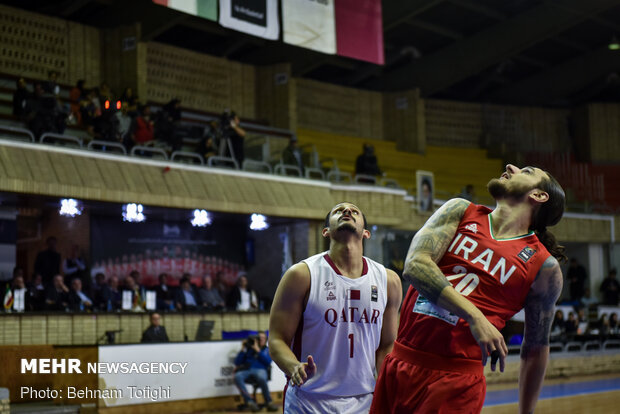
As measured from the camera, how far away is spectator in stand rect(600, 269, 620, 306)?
78.4 ft

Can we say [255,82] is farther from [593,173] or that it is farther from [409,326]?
[409,326]

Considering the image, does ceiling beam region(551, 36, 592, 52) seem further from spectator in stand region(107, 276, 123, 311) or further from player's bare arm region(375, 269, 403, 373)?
player's bare arm region(375, 269, 403, 373)

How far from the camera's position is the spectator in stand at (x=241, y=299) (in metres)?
16.6

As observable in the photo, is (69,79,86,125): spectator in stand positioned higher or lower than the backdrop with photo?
higher

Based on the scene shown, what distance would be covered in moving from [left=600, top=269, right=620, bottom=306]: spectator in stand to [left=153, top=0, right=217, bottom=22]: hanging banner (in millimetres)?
14948

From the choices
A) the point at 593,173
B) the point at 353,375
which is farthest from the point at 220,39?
the point at 353,375

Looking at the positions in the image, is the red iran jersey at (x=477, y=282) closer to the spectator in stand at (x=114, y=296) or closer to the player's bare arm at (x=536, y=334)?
the player's bare arm at (x=536, y=334)

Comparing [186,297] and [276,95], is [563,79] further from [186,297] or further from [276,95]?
[186,297]

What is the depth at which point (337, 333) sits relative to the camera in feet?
15.4

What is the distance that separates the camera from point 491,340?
3.04 m

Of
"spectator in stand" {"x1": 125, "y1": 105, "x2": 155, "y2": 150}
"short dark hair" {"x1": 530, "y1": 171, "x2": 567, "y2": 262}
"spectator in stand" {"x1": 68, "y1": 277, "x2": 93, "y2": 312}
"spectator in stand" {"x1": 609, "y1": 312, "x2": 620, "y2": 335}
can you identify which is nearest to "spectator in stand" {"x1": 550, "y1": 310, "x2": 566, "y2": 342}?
"spectator in stand" {"x1": 609, "y1": 312, "x2": 620, "y2": 335}

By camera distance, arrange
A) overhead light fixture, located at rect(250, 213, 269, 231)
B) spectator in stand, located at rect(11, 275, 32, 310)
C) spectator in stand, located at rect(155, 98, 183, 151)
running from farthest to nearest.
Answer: overhead light fixture, located at rect(250, 213, 269, 231) < spectator in stand, located at rect(155, 98, 183, 151) < spectator in stand, located at rect(11, 275, 32, 310)

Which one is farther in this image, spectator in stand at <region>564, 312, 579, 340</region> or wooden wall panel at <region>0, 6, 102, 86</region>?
spectator in stand at <region>564, 312, 579, 340</region>

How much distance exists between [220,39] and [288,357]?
2187 cm
